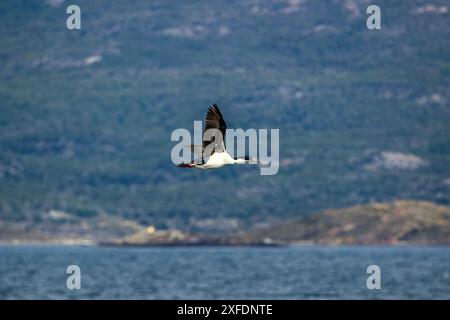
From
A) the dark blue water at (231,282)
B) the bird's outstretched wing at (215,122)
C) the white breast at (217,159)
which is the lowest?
the dark blue water at (231,282)

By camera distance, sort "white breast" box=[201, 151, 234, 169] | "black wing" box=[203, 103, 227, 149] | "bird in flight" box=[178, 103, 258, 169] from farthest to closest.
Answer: "white breast" box=[201, 151, 234, 169], "bird in flight" box=[178, 103, 258, 169], "black wing" box=[203, 103, 227, 149]

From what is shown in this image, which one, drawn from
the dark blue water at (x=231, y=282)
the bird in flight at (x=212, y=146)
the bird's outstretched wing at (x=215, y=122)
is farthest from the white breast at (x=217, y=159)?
the dark blue water at (x=231, y=282)

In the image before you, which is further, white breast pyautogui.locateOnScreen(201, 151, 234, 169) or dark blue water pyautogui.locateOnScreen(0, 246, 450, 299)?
dark blue water pyautogui.locateOnScreen(0, 246, 450, 299)

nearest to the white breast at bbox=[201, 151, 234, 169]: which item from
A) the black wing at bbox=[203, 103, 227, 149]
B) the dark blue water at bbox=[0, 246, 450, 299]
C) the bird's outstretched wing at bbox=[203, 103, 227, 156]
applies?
the bird's outstretched wing at bbox=[203, 103, 227, 156]

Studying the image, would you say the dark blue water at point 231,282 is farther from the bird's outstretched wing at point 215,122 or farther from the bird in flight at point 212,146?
the bird's outstretched wing at point 215,122

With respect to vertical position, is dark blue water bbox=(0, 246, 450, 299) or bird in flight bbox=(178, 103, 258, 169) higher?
bird in flight bbox=(178, 103, 258, 169)

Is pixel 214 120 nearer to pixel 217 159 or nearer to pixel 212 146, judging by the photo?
pixel 212 146

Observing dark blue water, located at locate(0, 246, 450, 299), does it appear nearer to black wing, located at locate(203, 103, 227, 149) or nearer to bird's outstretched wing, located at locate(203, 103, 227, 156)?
bird's outstretched wing, located at locate(203, 103, 227, 156)

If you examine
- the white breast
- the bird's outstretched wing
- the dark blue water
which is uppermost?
the bird's outstretched wing
